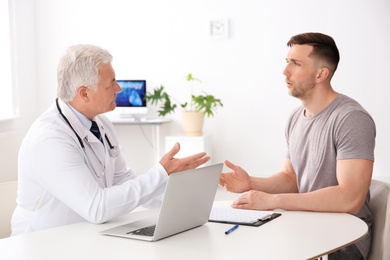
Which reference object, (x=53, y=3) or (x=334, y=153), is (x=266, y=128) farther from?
(x=334, y=153)

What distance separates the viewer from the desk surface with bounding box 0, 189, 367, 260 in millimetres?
1799

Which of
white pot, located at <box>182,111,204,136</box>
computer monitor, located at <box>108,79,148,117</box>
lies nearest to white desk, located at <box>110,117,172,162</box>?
computer monitor, located at <box>108,79,148,117</box>

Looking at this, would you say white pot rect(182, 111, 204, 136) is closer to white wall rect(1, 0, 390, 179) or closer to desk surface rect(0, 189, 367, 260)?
white wall rect(1, 0, 390, 179)

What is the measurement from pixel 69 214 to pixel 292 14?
14.7 ft

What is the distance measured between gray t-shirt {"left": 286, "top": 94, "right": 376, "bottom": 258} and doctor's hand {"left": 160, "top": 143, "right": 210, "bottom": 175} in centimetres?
61

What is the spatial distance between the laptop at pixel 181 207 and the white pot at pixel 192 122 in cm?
411

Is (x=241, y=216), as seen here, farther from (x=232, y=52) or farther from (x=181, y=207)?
(x=232, y=52)

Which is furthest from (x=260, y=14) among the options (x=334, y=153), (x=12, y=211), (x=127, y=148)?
(x=12, y=211)

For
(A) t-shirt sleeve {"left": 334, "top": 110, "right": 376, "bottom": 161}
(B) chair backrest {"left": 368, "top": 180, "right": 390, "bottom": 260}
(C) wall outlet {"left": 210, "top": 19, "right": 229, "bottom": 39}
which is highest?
(C) wall outlet {"left": 210, "top": 19, "right": 229, "bottom": 39}

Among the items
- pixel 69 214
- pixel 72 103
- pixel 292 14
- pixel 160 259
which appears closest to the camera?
pixel 160 259

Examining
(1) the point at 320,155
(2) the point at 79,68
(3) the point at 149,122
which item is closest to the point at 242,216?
(1) the point at 320,155

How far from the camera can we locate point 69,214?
93.2 inches

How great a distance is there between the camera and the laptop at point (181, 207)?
191cm

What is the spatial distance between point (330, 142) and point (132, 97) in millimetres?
4089
